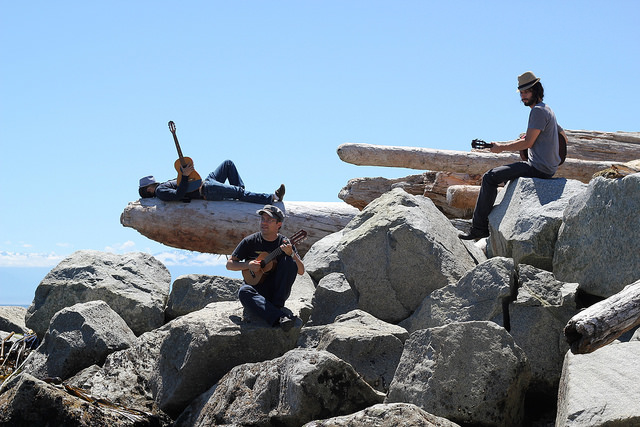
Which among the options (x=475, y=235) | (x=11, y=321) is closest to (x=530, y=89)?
(x=475, y=235)

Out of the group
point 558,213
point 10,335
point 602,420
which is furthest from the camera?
point 10,335

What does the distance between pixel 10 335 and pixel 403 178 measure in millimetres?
7429

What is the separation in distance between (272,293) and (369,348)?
4.33ft

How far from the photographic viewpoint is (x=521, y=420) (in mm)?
6824

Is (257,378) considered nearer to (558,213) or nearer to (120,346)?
(120,346)

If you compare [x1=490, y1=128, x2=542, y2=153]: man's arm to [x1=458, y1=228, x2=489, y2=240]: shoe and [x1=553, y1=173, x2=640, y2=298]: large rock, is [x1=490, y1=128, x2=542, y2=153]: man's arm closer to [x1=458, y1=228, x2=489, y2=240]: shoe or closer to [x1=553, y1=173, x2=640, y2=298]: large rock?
[x1=458, y1=228, x2=489, y2=240]: shoe

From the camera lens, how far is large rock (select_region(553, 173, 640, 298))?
7.99 m

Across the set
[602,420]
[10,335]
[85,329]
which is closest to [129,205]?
[10,335]

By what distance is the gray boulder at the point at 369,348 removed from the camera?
24.7ft

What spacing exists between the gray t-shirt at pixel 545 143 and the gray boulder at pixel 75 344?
5.72m

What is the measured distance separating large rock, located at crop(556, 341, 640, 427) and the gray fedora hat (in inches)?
162

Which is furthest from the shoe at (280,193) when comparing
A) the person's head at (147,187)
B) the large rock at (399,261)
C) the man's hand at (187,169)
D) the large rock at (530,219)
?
the large rock at (530,219)

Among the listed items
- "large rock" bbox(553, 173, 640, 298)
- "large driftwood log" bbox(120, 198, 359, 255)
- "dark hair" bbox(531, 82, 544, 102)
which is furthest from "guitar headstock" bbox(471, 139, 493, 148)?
"large driftwood log" bbox(120, 198, 359, 255)

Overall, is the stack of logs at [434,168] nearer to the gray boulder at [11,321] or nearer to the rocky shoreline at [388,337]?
the rocky shoreline at [388,337]
